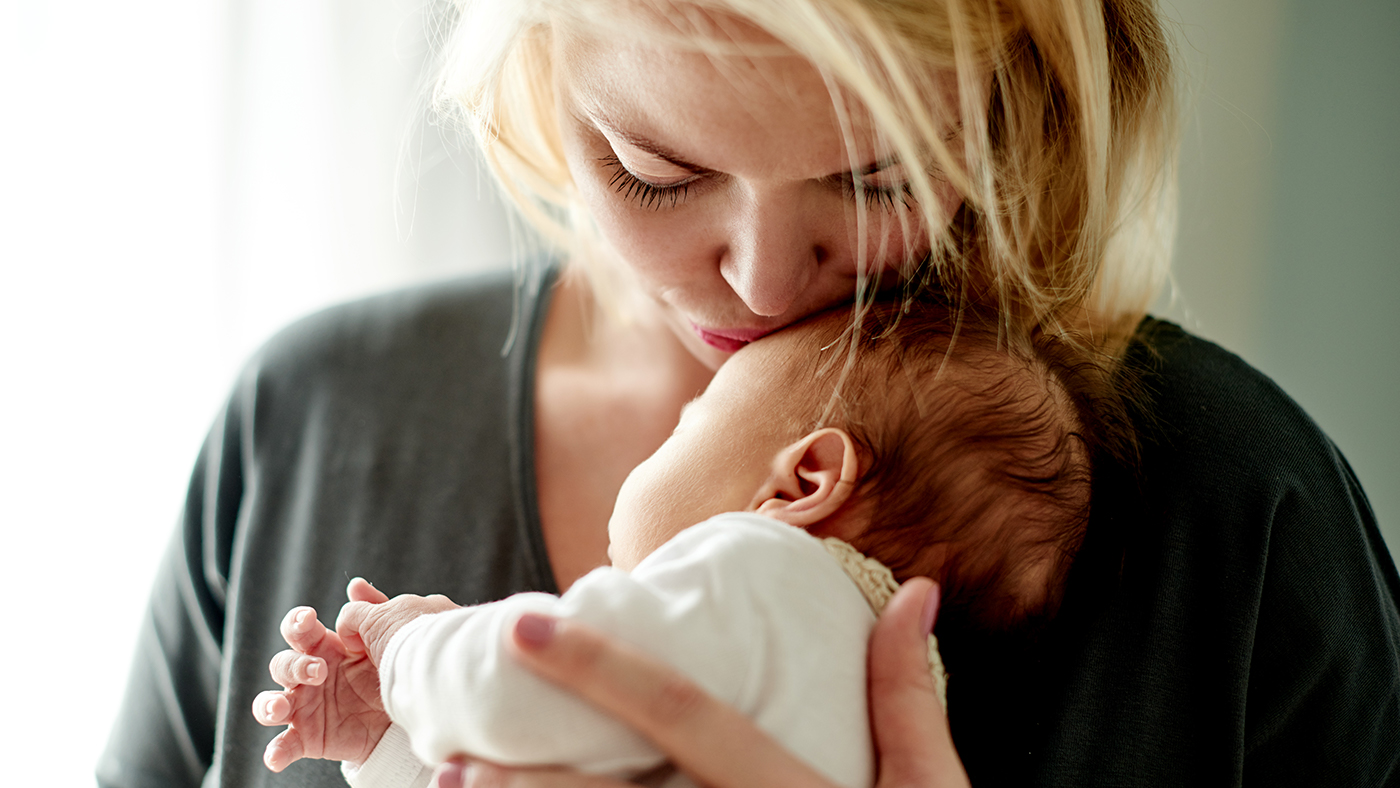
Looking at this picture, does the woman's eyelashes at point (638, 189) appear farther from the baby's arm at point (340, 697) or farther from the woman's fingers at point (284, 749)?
the woman's fingers at point (284, 749)

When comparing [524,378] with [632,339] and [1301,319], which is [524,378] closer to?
[632,339]

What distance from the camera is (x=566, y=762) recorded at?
65 cm

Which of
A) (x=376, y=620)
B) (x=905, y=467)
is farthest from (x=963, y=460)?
(x=376, y=620)

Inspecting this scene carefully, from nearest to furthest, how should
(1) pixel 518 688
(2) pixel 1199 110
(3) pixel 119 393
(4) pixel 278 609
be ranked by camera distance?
(1) pixel 518 688, (4) pixel 278 609, (3) pixel 119 393, (2) pixel 1199 110

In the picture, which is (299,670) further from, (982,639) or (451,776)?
(982,639)

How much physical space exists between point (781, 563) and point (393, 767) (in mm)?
378

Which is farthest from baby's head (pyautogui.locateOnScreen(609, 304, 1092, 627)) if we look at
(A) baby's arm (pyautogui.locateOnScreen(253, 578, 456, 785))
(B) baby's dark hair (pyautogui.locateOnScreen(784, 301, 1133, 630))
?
(A) baby's arm (pyautogui.locateOnScreen(253, 578, 456, 785))

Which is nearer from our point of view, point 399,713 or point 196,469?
point 399,713

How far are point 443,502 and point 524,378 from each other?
195 millimetres

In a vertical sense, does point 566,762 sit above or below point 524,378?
below

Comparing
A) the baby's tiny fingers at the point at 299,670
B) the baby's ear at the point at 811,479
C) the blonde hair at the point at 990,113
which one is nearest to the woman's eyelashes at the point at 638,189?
the blonde hair at the point at 990,113

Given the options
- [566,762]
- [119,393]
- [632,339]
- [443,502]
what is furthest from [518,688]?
[119,393]

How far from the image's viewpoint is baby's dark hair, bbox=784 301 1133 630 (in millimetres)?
796

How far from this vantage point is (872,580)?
2.51 feet
